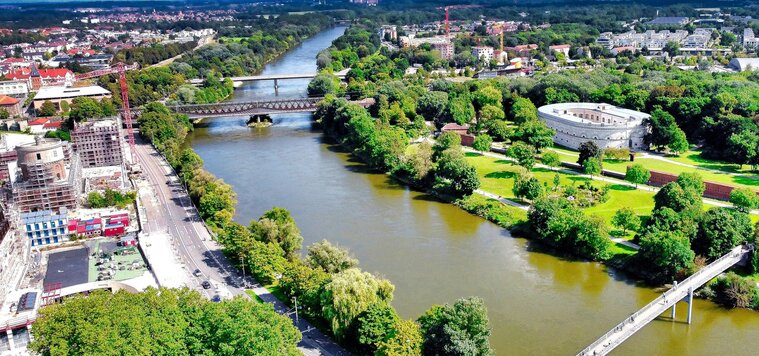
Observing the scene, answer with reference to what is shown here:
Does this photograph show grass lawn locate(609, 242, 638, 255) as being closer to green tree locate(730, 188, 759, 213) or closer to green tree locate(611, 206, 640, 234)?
green tree locate(611, 206, 640, 234)

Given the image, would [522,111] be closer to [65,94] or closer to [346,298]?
[346,298]

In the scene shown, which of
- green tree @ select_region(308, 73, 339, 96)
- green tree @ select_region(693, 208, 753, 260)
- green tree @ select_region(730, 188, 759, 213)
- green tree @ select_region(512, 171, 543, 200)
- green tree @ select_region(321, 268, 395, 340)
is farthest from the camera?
green tree @ select_region(308, 73, 339, 96)

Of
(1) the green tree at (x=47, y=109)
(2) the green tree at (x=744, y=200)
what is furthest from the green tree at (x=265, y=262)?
(1) the green tree at (x=47, y=109)

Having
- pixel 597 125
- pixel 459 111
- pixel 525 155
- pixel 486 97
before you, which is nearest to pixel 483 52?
pixel 486 97

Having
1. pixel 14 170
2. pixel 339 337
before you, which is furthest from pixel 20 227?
pixel 339 337

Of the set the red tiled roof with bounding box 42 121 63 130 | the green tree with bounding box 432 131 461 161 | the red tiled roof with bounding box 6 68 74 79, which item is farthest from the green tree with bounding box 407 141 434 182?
the red tiled roof with bounding box 6 68 74 79

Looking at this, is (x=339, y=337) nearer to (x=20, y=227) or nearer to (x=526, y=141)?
(x=20, y=227)
